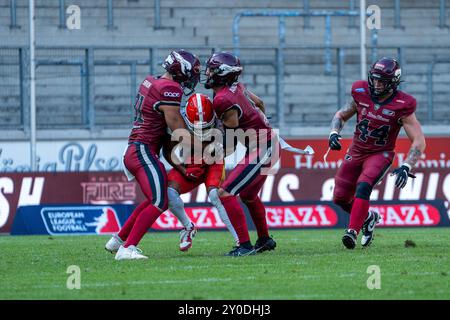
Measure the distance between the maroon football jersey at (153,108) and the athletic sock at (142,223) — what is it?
73cm

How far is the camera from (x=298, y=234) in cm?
1686

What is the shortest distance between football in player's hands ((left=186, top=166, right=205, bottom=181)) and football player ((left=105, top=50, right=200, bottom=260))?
40cm

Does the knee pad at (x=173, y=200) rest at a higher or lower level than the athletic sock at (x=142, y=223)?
higher

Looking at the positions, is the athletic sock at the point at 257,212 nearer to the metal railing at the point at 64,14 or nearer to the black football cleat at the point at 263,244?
the black football cleat at the point at 263,244

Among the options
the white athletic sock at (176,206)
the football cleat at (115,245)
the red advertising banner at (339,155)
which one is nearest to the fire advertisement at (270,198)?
the red advertising banner at (339,155)

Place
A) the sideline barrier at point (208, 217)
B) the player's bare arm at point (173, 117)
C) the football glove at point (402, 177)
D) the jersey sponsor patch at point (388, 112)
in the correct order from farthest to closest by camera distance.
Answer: the sideline barrier at point (208, 217) < the jersey sponsor patch at point (388, 112) < the football glove at point (402, 177) < the player's bare arm at point (173, 117)

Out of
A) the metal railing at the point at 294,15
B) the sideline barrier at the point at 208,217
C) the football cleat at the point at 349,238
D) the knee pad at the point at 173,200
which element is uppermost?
the metal railing at the point at 294,15

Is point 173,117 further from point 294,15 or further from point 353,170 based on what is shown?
point 294,15

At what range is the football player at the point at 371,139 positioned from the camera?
12594 millimetres

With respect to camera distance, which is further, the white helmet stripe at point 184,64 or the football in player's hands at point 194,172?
the football in player's hands at point 194,172

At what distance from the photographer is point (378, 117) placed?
42.1 ft

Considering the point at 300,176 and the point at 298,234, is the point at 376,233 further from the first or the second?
the point at 300,176

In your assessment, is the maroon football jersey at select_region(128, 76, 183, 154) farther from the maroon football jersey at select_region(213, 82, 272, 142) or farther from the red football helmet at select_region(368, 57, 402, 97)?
the red football helmet at select_region(368, 57, 402, 97)
